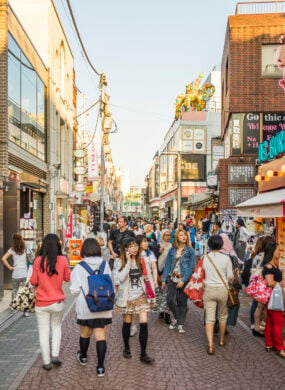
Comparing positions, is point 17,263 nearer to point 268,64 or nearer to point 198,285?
point 198,285

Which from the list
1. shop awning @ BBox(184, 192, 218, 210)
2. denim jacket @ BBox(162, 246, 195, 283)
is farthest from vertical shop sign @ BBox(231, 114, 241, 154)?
denim jacket @ BBox(162, 246, 195, 283)

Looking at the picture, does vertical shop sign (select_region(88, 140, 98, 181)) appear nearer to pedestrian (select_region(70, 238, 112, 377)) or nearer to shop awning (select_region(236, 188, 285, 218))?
shop awning (select_region(236, 188, 285, 218))

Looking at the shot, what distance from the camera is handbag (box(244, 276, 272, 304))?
6.41 m

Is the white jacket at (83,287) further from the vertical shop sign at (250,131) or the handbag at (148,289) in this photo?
the vertical shop sign at (250,131)

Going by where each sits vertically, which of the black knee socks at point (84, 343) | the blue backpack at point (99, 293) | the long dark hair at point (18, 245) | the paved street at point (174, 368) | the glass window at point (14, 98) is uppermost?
the glass window at point (14, 98)

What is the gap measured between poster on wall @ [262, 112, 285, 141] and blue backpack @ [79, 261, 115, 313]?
1754 centimetres

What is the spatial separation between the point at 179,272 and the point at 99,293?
99.1 inches

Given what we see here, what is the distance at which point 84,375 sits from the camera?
5316mm

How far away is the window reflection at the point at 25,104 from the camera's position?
13.7 m

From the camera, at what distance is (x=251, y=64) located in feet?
68.8

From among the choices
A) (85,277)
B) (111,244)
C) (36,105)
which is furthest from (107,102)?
(85,277)

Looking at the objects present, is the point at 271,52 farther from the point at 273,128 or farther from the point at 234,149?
the point at 234,149

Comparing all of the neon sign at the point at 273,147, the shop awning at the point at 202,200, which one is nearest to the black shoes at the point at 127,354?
the neon sign at the point at 273,147

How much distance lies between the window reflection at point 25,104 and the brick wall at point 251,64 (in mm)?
9017
